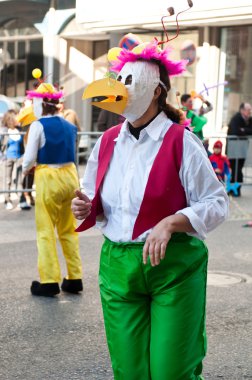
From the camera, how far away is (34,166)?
21.6 ft

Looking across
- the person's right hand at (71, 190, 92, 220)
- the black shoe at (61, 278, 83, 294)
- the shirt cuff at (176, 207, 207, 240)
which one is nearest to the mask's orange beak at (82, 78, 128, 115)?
the person's right hand at (71, 190, 92, 220)

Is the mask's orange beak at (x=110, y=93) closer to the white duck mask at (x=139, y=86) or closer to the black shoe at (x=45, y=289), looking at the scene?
the white duck mask at (x=139, y=86)

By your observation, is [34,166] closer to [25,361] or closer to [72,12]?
[25,361]

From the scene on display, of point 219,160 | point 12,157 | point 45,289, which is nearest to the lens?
point 45,289

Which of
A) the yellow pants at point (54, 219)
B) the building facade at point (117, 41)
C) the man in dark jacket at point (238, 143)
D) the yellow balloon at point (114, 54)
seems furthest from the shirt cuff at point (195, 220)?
the building facade at point (117, 41)

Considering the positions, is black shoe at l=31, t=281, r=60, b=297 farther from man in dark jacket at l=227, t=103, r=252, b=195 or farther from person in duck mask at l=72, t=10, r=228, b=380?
man in dark jacket at l=227, t=103, r=252, b=195

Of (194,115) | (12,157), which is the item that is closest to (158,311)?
(194,115)

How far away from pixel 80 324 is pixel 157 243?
2.82 meters

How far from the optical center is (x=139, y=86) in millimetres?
3334

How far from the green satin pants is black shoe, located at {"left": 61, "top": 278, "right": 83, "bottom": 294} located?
3287 mm

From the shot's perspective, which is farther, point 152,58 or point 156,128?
point 152,58

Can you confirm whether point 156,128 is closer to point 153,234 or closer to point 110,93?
point 110,93

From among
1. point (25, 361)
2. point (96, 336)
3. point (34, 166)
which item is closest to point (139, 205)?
point (25, 361)

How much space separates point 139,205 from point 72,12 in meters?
19.4
